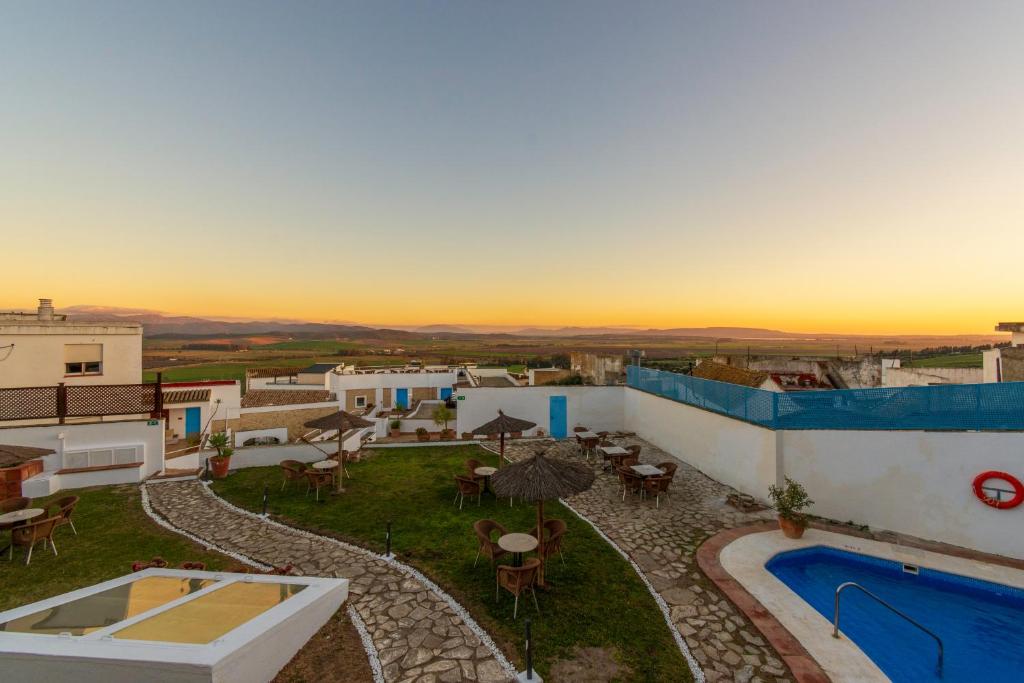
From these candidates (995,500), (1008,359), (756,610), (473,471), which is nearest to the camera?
(756,610)

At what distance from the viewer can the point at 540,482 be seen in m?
6.95

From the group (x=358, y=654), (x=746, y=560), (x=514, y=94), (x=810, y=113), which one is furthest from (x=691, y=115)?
(x=358, y=654)

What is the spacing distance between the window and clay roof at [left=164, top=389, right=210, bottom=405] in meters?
13.3

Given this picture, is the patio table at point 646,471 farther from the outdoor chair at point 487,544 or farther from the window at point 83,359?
the window at point 83,359

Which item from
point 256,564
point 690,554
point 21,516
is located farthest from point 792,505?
point 21,516

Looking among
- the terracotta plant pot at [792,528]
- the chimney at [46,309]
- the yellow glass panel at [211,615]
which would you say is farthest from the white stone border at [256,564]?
the chimney at [46,309]

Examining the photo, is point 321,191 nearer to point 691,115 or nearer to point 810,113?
point 691,115

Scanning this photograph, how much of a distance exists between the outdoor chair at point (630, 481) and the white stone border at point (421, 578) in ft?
21.6

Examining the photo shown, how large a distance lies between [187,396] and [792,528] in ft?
123

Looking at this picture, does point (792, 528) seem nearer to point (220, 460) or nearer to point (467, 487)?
point (467, 487)

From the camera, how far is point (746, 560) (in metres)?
8.00

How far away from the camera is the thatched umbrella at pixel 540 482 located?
22.3 feet

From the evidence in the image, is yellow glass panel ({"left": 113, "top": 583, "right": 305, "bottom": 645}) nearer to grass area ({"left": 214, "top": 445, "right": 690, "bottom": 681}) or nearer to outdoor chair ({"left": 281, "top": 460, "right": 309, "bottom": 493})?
grass area ({"left": 214, "top": 445, "right": 690, "bottom": 681})

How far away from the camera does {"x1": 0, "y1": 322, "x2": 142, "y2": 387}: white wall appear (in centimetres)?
1591
